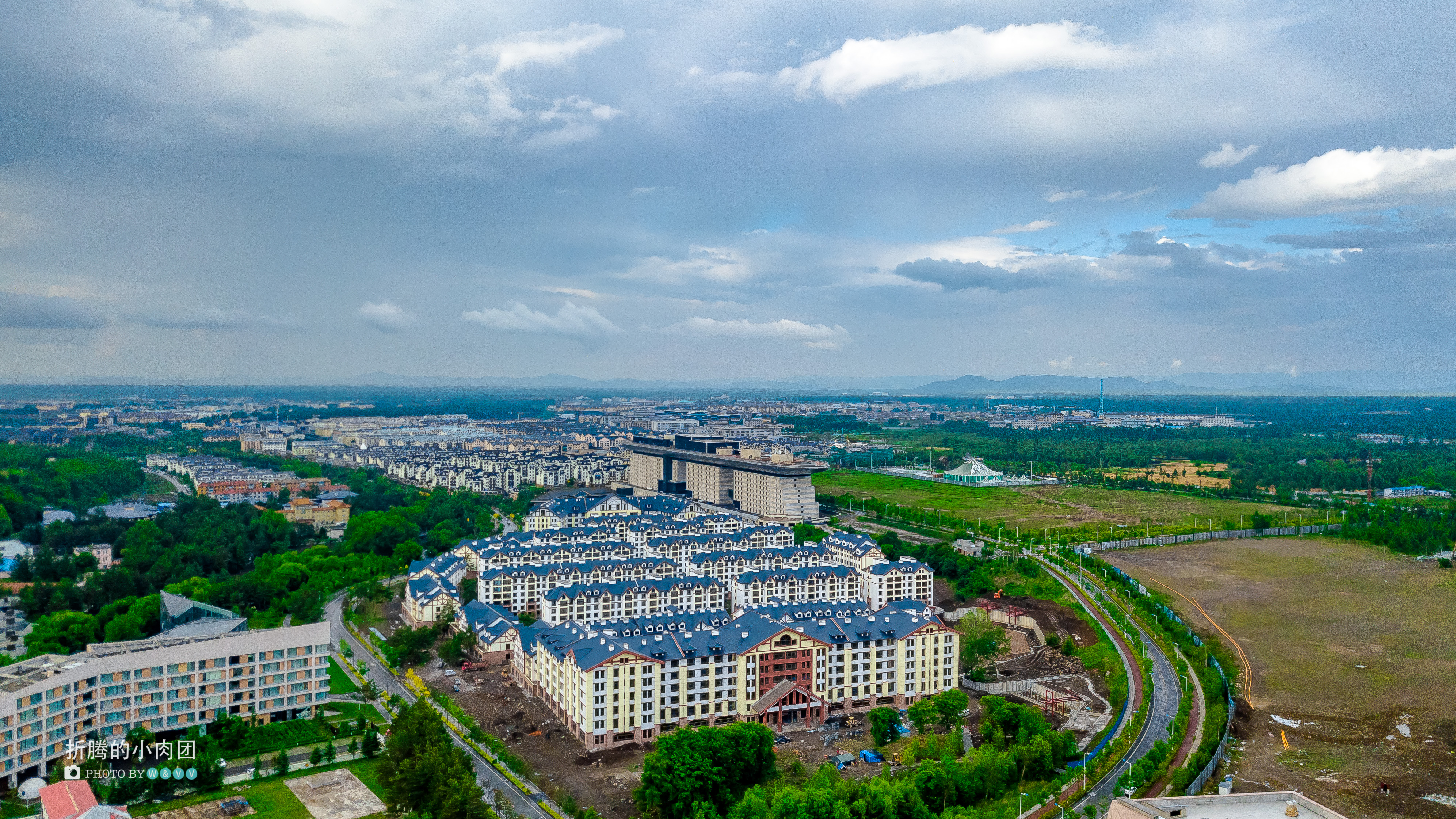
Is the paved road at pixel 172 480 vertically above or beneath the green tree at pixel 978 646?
beneath

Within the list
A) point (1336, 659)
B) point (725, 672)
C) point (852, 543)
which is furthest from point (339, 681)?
point (1336, 659)

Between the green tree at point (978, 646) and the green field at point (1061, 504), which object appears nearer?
the green tree at point (978, 646)

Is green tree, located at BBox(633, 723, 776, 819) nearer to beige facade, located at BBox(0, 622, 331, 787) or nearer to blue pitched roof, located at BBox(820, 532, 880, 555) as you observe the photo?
beige facade, located at BBox(0, 622, 331, 787)

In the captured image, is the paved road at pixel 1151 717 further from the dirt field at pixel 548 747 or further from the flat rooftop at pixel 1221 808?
the dirt field at pixel 548 747

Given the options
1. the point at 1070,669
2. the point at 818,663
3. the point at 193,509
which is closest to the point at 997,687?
the point at 1070,669

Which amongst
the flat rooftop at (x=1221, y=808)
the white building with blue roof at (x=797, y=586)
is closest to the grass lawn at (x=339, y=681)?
the white building with blue roof at (x=797, y=586)

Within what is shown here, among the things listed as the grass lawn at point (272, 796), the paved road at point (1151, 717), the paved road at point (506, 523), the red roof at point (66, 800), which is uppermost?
the red roof at point (66, 800)

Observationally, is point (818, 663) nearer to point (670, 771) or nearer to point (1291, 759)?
point (670, 771)
